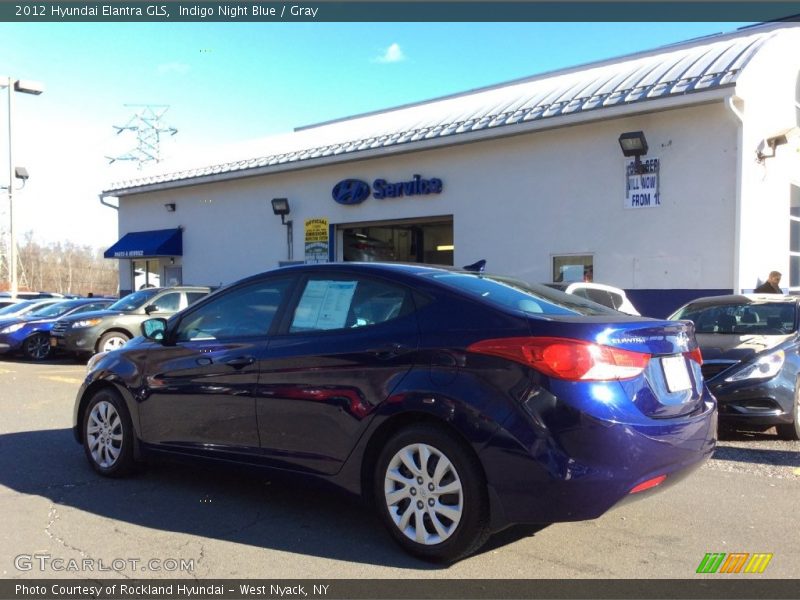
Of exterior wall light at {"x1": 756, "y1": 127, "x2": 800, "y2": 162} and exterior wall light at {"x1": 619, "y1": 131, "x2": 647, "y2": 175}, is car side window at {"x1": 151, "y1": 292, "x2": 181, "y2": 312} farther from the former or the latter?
exterior wall light at {"x1": 756, "y1": 127, "x2": 800, "y2": 162}

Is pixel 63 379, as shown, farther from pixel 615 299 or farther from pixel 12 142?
pixel 12 142

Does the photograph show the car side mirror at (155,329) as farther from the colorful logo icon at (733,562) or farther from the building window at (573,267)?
the building window at (573,267)

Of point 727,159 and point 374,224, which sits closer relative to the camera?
point 727,159

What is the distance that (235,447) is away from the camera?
4.59m

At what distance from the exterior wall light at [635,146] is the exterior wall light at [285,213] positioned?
30.4 feet

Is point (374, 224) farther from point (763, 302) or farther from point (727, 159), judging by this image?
point (763, 302)

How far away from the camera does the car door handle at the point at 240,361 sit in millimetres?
4539

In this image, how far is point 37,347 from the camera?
15625 millimetres

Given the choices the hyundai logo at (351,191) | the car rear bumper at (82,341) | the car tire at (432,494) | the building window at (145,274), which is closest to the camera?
→ the car tire at (432,494)

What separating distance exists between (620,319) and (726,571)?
4.64 feet

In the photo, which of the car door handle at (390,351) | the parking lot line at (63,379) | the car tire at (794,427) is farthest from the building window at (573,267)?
the car door handle at (390,351)

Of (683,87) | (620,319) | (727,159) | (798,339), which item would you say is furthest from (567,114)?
(620,319)

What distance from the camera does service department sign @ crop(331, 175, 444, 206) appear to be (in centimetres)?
1616
